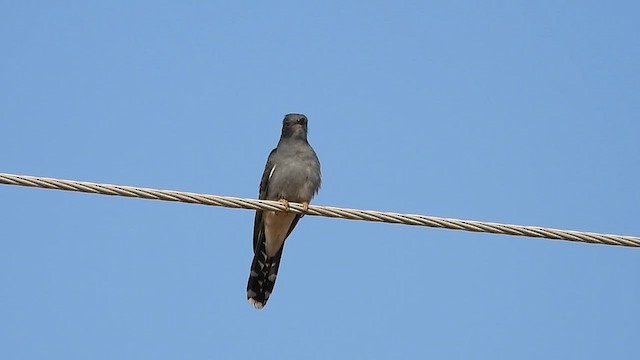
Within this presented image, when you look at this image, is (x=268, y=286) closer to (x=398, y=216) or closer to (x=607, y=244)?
(x=398, y=216)

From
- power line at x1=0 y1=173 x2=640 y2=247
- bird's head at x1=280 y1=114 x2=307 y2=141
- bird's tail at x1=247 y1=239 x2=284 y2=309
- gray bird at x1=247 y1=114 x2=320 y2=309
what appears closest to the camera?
power line at x1=0 y1=173 x2=640 y2=247

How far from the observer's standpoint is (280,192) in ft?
36.6

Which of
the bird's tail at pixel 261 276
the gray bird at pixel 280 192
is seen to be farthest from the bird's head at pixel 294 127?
the bird's tail at pixel 261 276

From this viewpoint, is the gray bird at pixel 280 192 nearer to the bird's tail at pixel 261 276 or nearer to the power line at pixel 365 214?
the bird's tail at pixel 261 276

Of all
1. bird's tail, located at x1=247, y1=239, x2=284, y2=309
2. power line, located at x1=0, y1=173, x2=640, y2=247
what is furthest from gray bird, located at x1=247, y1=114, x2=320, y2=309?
power line, located at x1=0, y1=173, x2=640, y2=247

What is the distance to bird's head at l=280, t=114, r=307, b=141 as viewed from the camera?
460 inches

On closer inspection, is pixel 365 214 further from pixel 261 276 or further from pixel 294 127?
pixel 294 127

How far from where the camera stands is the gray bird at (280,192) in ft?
36.5

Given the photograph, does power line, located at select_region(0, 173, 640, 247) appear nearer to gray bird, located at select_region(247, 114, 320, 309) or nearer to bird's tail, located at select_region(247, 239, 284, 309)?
gray bird, located at select_region(247, 114, 320, 309)

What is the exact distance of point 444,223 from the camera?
23.1ft

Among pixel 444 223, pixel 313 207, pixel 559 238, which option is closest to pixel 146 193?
pixel 313 207

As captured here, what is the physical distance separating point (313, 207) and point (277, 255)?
411 cm

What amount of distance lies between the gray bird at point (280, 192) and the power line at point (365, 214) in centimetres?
377

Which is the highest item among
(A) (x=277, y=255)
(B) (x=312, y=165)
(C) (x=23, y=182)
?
(B) (x=312, y=165)
